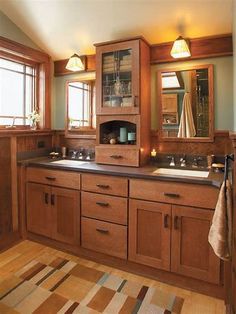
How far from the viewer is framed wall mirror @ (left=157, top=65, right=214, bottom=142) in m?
2.30

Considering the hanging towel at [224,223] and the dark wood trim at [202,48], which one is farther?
the dark wood trim at [202,48]

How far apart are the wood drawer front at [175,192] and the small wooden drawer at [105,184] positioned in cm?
8

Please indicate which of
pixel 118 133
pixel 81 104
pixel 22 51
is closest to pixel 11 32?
pixel 22 51

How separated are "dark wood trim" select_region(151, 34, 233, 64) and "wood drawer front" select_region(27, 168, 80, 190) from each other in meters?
1.43

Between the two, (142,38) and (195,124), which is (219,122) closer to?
(195,124)

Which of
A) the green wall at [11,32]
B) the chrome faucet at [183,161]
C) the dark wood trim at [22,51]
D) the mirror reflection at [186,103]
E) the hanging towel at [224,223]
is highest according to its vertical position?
the green wall at [11,32]

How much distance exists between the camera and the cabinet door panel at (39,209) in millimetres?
2484


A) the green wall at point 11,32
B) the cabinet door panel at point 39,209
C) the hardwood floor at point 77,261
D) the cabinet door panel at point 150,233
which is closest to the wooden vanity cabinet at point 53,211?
the cabinet door panel at point 39,209

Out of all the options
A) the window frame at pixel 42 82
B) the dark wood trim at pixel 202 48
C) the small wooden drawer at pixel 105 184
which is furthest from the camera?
the window frame at pixel 42 82

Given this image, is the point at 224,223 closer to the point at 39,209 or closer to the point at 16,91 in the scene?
the point at 39,209

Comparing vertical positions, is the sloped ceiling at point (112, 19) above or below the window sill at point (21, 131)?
above

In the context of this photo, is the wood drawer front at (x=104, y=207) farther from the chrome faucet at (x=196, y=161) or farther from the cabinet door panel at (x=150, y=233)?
the chrome faucet at (x=196, y=161)

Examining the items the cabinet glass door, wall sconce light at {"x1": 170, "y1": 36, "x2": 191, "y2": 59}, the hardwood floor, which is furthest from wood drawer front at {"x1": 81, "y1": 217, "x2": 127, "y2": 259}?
wall sconce light at {"x1": 170, "y1": 36, "x2": 191, "y2": 59}

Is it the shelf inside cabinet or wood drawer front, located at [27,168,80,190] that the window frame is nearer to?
wood drawer front, located at [27,168,80,190]
